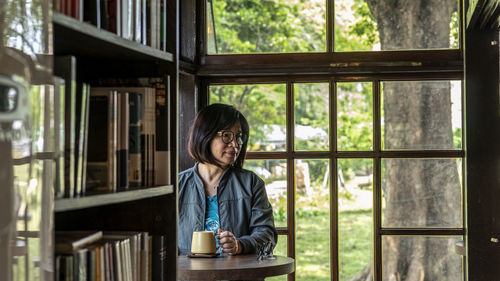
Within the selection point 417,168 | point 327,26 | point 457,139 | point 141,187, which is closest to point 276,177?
point 417,168

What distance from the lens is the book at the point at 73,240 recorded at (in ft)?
5.14

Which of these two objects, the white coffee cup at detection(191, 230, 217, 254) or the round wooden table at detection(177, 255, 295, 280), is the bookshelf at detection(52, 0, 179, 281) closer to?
the round wooden table at detection(177, 255, 295, 280)

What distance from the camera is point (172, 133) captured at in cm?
206

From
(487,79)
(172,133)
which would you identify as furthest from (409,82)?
(172,133)

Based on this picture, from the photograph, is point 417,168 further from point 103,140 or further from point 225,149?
point 103,140

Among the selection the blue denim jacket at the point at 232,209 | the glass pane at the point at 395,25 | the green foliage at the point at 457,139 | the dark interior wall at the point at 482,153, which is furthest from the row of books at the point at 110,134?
the green foliage at the point at 457,139

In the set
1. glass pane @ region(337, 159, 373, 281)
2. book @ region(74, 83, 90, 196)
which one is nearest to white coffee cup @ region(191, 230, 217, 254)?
glass pane @ region(337, 159, 373, 281)

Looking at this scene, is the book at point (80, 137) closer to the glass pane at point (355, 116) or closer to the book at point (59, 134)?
the book at point (59, 134)

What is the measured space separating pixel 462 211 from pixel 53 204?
110 inches

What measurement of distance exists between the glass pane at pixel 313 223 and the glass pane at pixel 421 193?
32 centimetres

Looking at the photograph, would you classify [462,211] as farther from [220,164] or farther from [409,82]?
[220,164]

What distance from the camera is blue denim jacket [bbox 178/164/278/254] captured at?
322 centimetres

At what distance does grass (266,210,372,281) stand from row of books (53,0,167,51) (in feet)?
6.43

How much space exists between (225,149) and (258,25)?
888 mm
